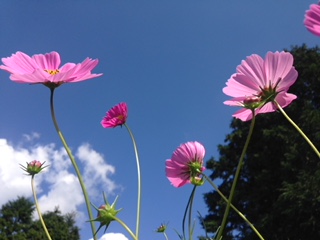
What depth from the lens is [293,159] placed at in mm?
9773

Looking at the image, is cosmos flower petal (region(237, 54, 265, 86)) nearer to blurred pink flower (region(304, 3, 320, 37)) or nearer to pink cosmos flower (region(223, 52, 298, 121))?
pink cosmos flower (region(223, 52, 298, 121))

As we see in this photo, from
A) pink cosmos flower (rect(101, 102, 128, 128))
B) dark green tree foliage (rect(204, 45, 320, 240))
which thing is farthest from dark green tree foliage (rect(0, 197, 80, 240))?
pink cosmos flower (rect(101, 102, 128, 128))

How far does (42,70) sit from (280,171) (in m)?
10.5

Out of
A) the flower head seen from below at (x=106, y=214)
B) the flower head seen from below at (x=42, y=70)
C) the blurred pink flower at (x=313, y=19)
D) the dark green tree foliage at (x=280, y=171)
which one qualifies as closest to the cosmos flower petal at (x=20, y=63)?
the flower head seen from below at (x=42, y=70)

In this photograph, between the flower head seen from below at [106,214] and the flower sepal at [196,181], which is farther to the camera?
the flower sepal at [196,181]

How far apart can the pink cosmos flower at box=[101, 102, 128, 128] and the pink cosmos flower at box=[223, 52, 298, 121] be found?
0.30 m

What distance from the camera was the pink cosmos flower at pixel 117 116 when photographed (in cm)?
75

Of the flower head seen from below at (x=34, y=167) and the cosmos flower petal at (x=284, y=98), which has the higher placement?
the flower head seen from below at (x=34, y=167)

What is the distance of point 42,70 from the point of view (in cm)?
51

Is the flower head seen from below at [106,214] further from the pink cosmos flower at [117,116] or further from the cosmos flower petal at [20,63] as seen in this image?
the pink cosmos flower at [117,116]

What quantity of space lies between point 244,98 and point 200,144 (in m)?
0.18

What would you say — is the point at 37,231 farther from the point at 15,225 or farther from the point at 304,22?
the point at 304,22

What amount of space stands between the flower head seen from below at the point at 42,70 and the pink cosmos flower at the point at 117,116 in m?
0.21

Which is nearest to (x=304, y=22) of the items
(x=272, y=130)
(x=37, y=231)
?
(x=272, y=130)
